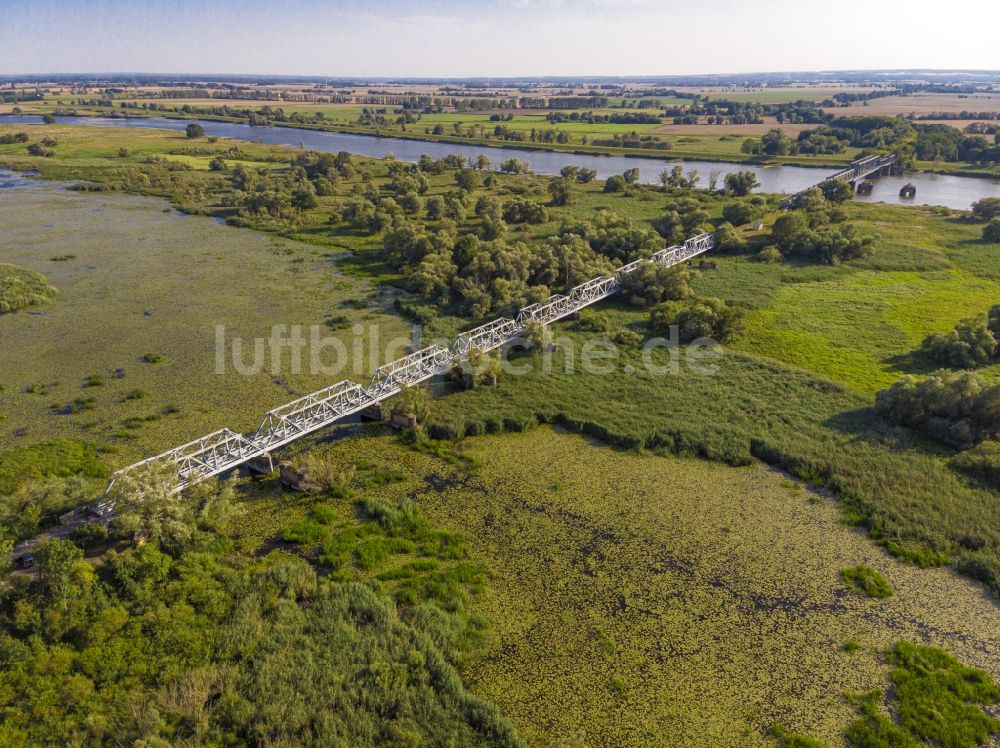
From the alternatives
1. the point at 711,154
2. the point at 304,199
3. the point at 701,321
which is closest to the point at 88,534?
the point at 701,321

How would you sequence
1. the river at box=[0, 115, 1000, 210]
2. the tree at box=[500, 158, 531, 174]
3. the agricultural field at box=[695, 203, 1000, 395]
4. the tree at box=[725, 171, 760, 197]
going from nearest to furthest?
the agricultural field at box=[695, 203, 1000, 395], the tree at box=[725, 171, 760, 197], the river at box=[0, 115, 1000, 210], the tree at box=[500, 158, 531, 174]

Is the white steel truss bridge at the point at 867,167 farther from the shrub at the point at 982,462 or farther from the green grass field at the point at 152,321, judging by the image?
the green grass field at the point at 152,321

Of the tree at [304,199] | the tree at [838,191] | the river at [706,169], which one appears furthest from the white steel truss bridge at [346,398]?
the river at [706,169]

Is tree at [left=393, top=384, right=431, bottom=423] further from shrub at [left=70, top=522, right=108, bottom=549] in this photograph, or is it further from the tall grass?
shrub at [left=70, top=522, right=108, bottom=549]

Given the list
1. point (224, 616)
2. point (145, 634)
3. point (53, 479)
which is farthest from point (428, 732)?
point (53, 479)

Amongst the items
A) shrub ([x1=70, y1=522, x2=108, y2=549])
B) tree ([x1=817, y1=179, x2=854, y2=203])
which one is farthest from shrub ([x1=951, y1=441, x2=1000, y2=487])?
tree ([x1=817, y1=179, x2=854, y2=203])

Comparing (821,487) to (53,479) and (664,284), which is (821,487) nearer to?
(664,284)
